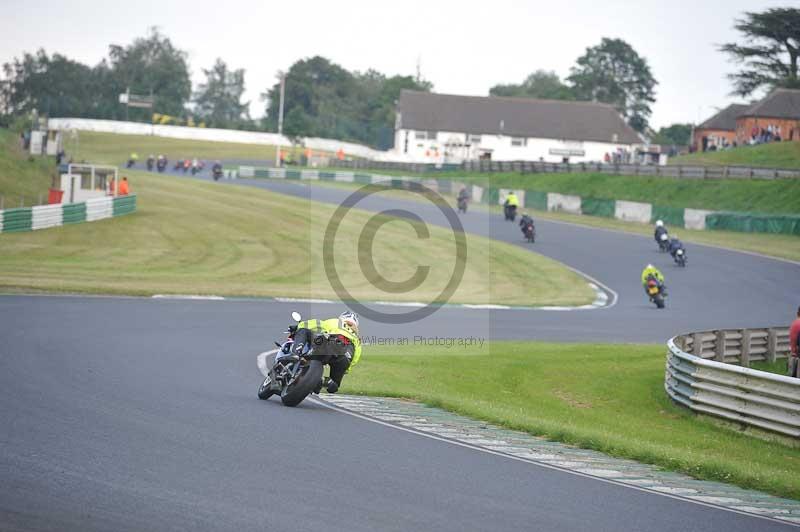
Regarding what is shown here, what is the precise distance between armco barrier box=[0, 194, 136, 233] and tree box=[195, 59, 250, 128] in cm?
13862

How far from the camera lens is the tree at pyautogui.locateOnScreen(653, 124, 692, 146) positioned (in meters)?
146

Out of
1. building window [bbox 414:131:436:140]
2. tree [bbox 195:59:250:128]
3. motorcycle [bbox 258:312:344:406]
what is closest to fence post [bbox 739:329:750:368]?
motorcycle [bbox 258:312:344:406]

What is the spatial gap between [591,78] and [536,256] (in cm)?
10078

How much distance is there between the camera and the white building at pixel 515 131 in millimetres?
108875

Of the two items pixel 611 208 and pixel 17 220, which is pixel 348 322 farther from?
pixel 611 208

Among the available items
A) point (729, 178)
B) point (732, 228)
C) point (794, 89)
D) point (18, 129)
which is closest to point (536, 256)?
point (732, 228)

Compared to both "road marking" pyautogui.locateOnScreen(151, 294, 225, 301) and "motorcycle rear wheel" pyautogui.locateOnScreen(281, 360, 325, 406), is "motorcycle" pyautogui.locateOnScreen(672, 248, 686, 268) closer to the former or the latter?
"road marking" pyautogui.locateOnScreen(151, 294, 225, 301)

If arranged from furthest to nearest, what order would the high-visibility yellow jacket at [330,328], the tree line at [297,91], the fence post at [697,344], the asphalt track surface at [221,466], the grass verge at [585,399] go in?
the tree line at [297,91] < the fence post at [697,344] < the high-visibility yellow jacket at [330,328] < the grass verge at [585,399] < the asphalt track surface at [221,466]

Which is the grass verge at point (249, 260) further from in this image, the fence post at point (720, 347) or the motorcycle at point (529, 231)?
the fence post at point (720, 347)

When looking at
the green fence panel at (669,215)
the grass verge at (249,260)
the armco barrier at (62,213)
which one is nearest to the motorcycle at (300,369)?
the grass verge at (249,260)

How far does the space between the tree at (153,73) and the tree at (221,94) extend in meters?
14.4

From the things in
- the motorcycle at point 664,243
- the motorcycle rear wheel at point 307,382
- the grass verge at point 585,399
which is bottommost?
the grass verge at point 585,399

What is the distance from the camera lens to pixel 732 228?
51.4 m

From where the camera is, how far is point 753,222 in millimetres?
50625
